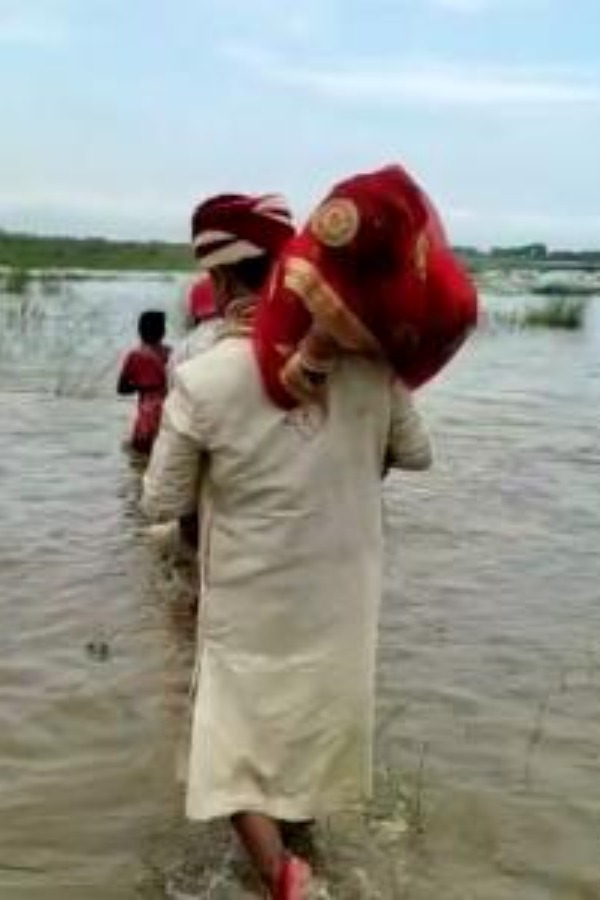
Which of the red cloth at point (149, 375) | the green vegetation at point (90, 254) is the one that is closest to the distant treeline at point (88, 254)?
the green vegetation at point (90, 254)

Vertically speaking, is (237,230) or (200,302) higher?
(237,230)

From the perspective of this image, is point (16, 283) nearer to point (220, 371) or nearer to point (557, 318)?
point (557, 318)

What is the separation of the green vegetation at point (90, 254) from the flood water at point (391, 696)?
46328 millimetres

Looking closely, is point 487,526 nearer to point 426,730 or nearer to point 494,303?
point 426,730

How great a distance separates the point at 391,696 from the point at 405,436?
2.36 m

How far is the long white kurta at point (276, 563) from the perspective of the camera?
3.83 metres

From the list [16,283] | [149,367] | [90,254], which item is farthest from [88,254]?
[149,367]

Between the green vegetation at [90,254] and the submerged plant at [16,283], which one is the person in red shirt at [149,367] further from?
the green vegetation at [90,254]

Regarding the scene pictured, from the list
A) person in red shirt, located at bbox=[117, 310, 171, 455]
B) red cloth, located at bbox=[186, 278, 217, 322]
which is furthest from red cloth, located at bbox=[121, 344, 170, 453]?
red cloth, located at bbox=[186, 278, 217, 322]

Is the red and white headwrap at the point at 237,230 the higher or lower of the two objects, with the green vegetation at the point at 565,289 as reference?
higher

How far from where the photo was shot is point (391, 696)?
621 centimetres

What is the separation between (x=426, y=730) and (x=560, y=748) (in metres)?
0.47

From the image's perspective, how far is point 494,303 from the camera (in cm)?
4778

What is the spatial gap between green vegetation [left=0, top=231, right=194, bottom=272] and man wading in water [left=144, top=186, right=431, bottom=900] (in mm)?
52189
